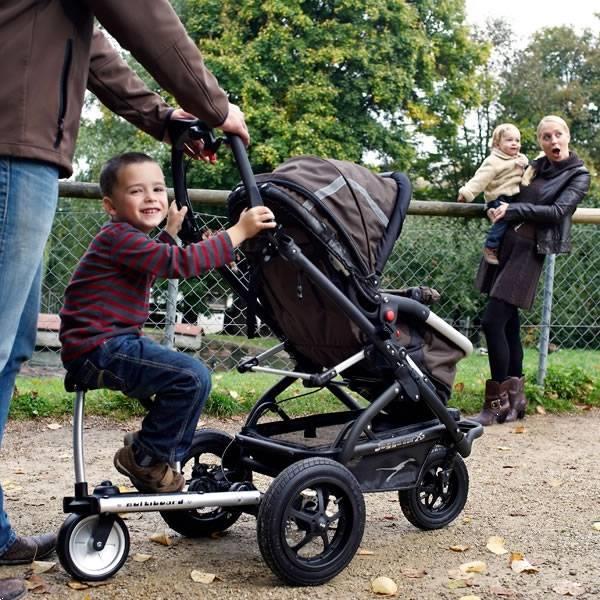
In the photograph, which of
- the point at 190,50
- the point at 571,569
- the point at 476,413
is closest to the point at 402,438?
the point at 571,569

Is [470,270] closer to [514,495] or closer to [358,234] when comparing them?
[514,495]

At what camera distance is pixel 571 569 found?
3.77 meters

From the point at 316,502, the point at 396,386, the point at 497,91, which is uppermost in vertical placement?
the point at 497,91

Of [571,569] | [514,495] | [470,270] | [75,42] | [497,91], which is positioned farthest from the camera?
[497,91]

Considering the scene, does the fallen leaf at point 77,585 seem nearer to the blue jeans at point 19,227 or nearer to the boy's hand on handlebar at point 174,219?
the blue jeans at point 19,227

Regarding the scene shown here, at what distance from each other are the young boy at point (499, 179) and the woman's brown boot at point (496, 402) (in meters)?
0.86

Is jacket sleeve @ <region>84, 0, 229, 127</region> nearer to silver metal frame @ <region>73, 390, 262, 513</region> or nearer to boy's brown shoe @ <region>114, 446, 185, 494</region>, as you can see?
silver metal frame @ <region>73, 390, 262, 513</region>

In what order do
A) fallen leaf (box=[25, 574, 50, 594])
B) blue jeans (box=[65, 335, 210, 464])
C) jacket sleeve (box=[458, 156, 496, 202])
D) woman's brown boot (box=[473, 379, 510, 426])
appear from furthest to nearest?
woman's brown boot (box=[473, 379, 510, 426]), jacket sleeve (box=[458, 156, 496, 202]), blue jeans (box=[65, 335, 210, 464]), fallen leaf (box=[25, 574, 50, 594])

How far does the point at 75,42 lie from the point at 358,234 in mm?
1357

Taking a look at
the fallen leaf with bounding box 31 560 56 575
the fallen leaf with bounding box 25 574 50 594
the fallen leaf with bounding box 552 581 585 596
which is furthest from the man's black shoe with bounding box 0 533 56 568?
the fallen leaf with bounding box 552 581 585 596

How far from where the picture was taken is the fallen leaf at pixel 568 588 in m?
3.48

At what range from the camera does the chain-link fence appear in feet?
24.2

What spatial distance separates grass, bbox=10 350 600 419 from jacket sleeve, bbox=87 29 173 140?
280cm

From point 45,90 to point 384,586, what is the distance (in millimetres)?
2037
